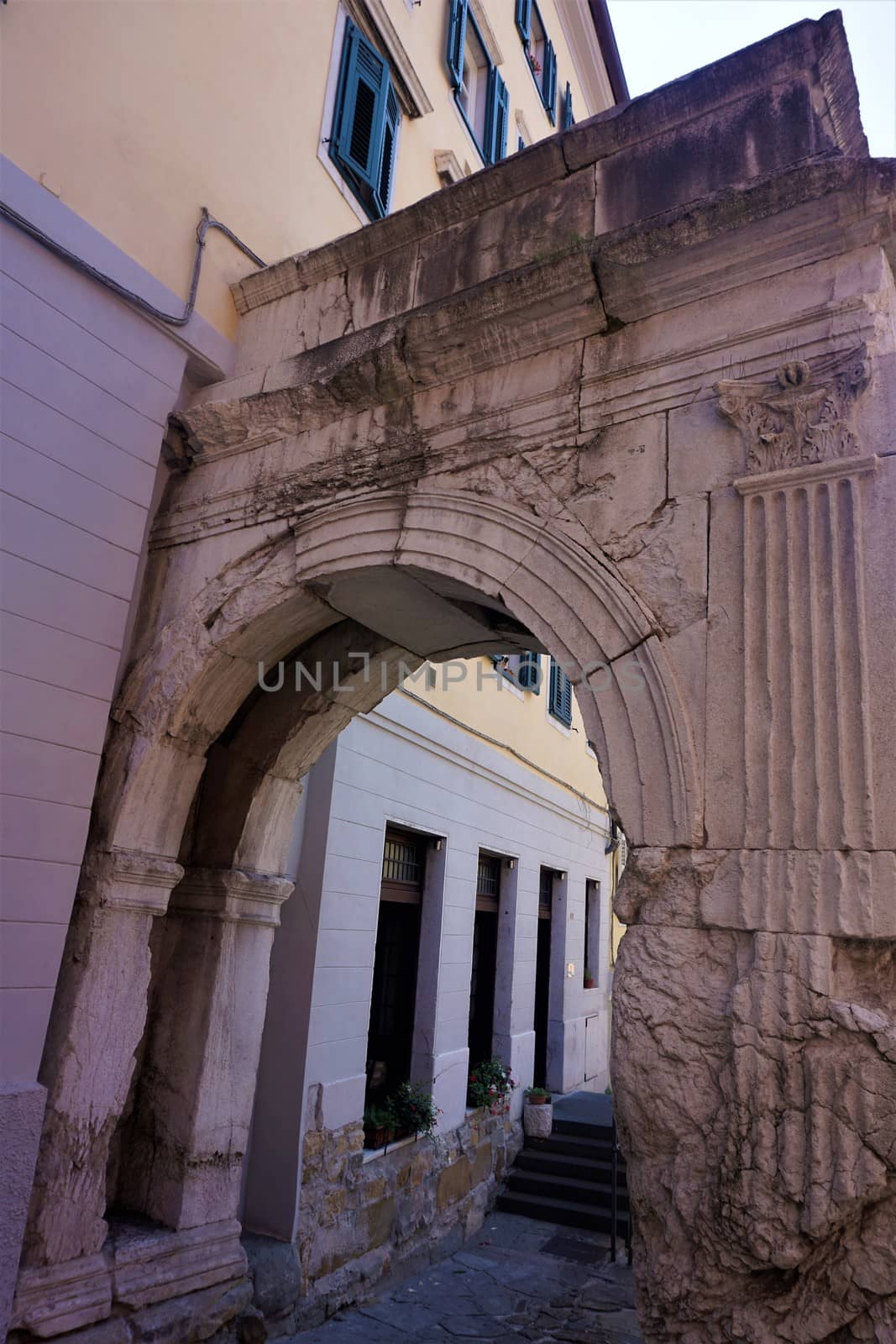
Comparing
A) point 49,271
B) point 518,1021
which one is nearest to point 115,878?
point 49,271

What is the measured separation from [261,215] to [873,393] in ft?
12.0

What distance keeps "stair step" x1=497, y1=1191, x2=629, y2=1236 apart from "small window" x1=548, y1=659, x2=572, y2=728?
15.7 feet

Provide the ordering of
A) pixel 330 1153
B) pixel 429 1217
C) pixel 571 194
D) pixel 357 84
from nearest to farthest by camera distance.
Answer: pixel 571 194 < pixel 330 1153 < pixel 357 84 < pixel 429 1217

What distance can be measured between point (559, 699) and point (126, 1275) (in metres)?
7.79

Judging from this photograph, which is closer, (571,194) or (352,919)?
(571,194)

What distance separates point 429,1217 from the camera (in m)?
6.35

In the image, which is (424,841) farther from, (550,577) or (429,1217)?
(550,577)

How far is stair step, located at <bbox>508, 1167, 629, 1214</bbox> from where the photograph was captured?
7.60 metres

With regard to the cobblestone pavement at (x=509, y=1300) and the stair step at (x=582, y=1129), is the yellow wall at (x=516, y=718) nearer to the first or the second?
the stair step at (x=582, y=1129)

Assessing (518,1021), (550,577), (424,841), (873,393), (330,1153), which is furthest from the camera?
(518,1021)

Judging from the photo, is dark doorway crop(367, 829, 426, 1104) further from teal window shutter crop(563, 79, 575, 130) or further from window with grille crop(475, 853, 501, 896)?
teal window shutter crop(563, 79, 575, 130)

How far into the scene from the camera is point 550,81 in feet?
32.8

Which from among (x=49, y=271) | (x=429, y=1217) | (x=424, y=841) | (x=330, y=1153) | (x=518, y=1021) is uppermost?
(x=49, y=271)

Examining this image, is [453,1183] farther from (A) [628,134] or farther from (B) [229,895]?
(A) [628,134]
